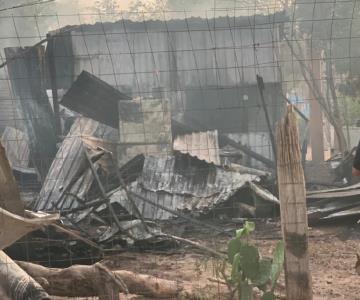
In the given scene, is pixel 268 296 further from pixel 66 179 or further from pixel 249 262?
pixel 66 179

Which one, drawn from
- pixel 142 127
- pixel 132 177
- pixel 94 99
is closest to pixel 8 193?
pixel 132 177

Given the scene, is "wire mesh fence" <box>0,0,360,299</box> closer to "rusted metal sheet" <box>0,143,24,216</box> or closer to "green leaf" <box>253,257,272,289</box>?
"rusted metal sheet" <box>0,143,24,216</box>

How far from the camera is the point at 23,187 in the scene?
468 inches

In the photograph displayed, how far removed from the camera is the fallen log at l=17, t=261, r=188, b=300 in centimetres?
438

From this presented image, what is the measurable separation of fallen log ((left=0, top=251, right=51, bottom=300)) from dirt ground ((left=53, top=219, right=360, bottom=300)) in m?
1.46

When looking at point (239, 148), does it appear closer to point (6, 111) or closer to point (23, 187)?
point (23, 187)

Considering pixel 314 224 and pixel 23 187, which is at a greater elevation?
pixel 23 187

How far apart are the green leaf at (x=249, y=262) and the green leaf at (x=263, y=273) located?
2cm

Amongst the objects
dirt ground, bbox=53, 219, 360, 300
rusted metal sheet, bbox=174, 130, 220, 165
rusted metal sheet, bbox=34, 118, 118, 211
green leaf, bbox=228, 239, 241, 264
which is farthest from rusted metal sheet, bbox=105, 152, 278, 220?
green leaf, bbox=228, 239, 241, 264

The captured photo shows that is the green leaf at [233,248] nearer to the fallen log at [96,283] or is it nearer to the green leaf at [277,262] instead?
the green leaf at [277,262]

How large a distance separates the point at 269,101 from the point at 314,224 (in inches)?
270

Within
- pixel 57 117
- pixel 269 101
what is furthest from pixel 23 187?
pixel 269 101

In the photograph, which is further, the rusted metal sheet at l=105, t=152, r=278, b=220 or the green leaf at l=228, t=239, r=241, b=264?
the rusted metal sheet at l=105, t=152, r=278, b=220

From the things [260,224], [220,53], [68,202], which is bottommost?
[260,224]
